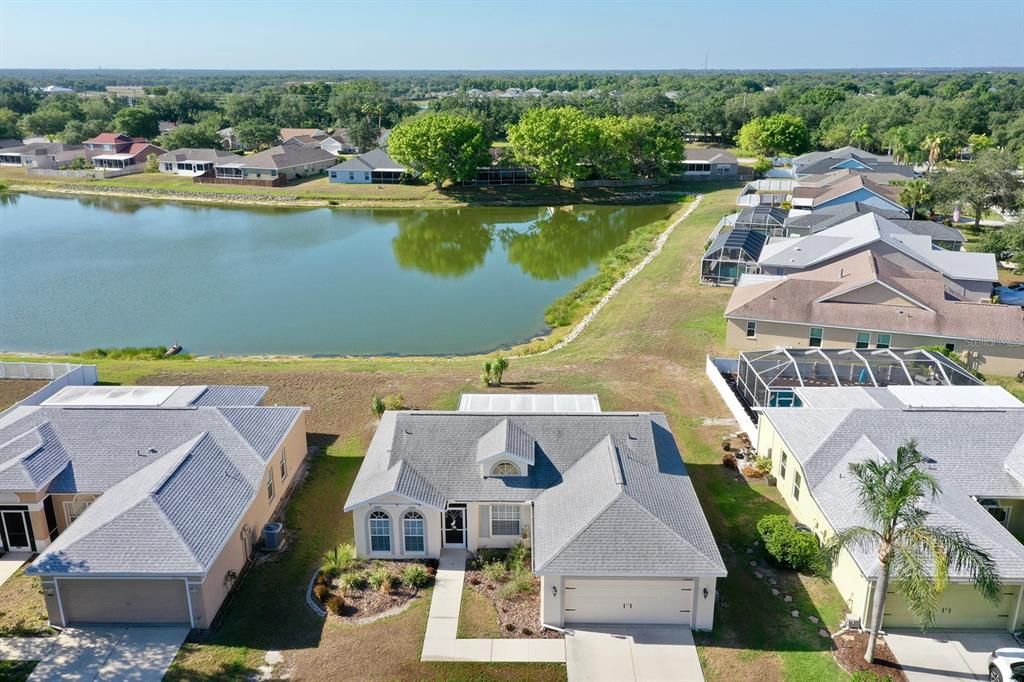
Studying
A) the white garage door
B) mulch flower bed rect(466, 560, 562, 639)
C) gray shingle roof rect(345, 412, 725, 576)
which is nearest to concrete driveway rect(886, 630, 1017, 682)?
gray shingle roof rect(345, 412, 725, 576)

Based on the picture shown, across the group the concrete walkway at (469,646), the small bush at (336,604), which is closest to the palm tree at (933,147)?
the concrete walkway at (469,646)

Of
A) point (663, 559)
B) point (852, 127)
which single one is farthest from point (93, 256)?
point (852, 127)

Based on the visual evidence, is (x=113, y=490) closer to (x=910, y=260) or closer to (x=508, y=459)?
(x=508, y=459)

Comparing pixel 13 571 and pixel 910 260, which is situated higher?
pixel 910 260

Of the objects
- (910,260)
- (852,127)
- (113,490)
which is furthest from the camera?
(852,127)

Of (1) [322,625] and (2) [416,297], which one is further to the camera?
(2) [416,297]

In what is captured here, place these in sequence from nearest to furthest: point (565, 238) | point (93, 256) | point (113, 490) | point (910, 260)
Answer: point (113, 490), point (910, 260), point (93, 256), point (565, 238)

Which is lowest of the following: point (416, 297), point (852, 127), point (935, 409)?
point (416, 297)
